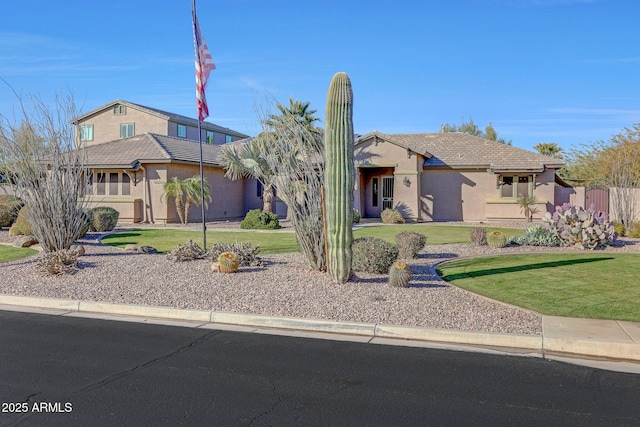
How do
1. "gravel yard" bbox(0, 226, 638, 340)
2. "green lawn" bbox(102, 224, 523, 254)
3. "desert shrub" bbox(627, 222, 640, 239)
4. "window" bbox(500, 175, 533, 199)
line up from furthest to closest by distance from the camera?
"window" bbox(500, 175, 533, 199)
"desert shrub" bbox(627, 222, 640, 239)
"green lawn" bbox(102, 224, 523, 254)
"gravel yard" bbox(0, 226, 638, 340)

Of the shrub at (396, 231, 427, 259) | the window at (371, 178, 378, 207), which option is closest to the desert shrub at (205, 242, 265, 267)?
the shrub at (396, 231, 427, 259)

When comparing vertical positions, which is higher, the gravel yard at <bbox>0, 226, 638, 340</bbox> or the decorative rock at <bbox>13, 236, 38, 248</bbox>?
the decorative rock at <bbox>13, 236, 38, 248</bbox>

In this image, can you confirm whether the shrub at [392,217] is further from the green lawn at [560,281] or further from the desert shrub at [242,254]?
the desert shrub at [242,254]

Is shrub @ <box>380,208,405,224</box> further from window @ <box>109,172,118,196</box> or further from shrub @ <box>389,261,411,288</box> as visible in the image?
shrub @ <box>389,261,411,288</box>

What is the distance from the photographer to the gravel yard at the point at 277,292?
812 cm

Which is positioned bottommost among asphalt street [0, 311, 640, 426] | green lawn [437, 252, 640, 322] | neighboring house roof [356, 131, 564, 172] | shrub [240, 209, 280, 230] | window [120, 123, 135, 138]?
asphalt street [0, 311, 640, 426]

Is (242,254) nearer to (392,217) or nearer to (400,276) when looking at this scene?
(400,276)

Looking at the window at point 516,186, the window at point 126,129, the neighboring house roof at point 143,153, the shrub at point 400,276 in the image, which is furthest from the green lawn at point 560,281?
the window at point 126,129

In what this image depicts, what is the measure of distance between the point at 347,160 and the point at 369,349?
162 inches

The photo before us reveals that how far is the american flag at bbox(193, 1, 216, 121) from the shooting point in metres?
14.4

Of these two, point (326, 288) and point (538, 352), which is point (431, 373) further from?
point (326, 288)

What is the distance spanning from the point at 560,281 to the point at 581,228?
5820mm

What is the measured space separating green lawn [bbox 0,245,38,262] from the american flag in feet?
20.0

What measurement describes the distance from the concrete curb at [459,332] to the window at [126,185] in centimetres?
1819
